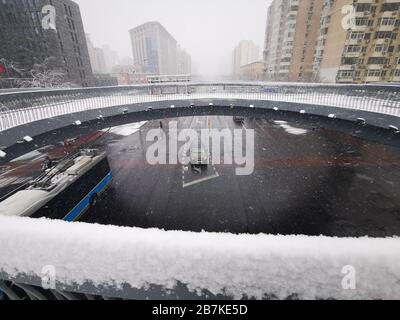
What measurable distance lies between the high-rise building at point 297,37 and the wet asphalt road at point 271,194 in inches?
1839

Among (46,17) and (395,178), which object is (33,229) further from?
(46,17)

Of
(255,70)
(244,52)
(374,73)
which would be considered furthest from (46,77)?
(244,52)

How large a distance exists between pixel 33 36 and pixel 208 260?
241 feet

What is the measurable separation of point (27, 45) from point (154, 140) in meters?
48.2

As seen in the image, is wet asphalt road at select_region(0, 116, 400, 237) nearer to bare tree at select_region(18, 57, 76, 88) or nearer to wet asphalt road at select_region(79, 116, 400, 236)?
wet asphalt road at select_region(79, 116, 400, 236)

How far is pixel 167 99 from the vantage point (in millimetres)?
15781

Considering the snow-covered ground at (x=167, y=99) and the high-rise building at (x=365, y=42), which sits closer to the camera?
the snow-covered ground at (x=167, y=99)

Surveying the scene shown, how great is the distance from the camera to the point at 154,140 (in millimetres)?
31734

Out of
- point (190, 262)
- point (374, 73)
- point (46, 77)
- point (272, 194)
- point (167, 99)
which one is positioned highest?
point (46, 77)

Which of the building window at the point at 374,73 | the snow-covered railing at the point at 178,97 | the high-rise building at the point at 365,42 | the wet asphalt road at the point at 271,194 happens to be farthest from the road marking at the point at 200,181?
the building window at the point at 374,73

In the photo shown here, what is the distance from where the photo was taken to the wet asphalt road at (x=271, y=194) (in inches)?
531

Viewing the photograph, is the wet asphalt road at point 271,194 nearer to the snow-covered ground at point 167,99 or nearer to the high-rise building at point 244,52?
the snow-covered ground at point 167,99

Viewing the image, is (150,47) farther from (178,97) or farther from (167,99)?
(167,99)

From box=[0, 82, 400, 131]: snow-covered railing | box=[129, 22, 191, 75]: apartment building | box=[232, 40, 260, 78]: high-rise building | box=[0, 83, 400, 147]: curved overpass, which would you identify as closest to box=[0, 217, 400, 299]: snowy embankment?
box=[0, 83, 400, 147]: curved overpass
